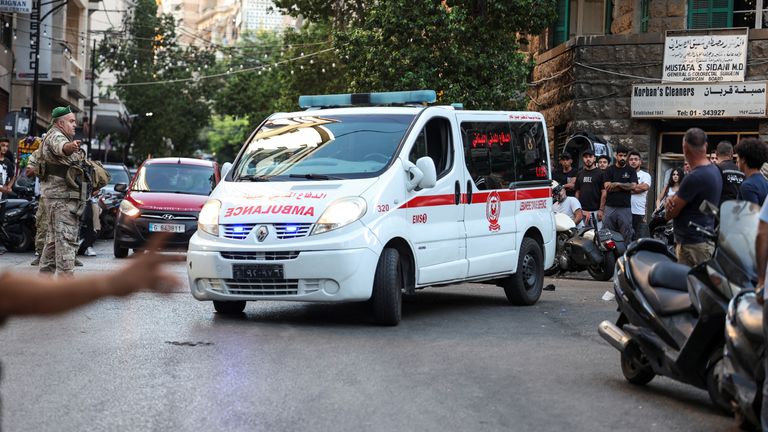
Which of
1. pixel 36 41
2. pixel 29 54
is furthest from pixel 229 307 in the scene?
pixel 29 54

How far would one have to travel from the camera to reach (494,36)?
84.8 ft

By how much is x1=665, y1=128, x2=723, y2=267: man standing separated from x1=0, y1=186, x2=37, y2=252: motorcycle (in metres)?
13.1

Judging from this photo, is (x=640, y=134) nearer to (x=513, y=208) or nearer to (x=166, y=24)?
(x=513, y=208)

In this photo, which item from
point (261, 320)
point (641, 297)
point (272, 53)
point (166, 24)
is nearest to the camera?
point (641, 297)

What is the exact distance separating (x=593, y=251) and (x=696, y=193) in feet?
25.5

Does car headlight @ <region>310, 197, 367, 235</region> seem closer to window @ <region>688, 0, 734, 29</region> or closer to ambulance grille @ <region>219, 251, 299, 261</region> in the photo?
ambulance grille @ <region>219, 251, 299, 261</region>

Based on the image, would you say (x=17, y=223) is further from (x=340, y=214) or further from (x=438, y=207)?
(x=340, y=214)

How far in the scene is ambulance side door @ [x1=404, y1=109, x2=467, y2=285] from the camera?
418 inches

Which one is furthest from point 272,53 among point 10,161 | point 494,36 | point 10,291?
point 10,291

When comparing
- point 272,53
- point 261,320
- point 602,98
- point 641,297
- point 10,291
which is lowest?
point 261,320

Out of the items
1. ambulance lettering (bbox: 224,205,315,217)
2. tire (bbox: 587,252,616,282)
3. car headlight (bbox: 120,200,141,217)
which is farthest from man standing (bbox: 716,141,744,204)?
car headlight (bbox: 120,200,141,217)

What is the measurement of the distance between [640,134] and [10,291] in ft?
69.3

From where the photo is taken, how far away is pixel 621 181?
57.7 ft

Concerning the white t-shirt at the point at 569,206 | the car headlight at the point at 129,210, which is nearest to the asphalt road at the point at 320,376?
the white t-shirt at the point at 569,206
